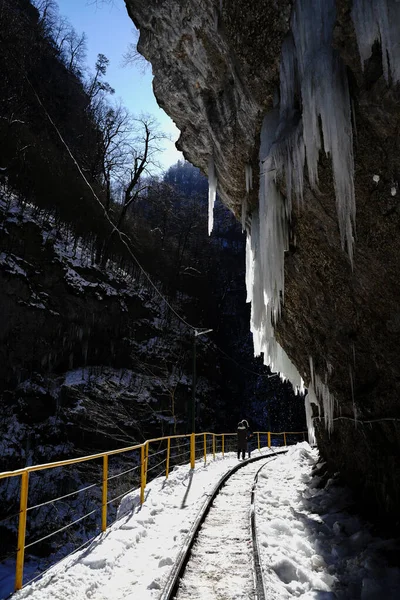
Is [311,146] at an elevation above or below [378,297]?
above

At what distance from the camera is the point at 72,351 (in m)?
22.5

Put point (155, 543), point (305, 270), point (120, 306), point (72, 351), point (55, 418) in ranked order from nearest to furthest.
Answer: point (155, 543) → point (305, 270) → point (55, 418) → point (72, 351) → point (120, 306)

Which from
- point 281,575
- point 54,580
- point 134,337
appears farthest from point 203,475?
point 134,337

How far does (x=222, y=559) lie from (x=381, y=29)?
5846 mm

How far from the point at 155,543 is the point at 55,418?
15.2 meters

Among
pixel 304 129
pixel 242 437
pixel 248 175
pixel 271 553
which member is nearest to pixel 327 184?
pixel 304 129

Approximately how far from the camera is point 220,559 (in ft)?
16.2

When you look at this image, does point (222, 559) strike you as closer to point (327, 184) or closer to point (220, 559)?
point (220, 559)

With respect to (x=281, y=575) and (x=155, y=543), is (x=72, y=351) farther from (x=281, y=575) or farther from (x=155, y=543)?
(x=281, y=575)

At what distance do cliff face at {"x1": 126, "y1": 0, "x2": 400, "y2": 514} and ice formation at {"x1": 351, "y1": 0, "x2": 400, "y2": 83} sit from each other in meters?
0.02

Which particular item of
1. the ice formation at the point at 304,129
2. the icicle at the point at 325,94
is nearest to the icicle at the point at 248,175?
the ice formation at the point at 304,129

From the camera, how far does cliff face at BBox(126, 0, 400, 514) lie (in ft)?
13.7

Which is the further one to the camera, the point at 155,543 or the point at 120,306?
the point at 120,306

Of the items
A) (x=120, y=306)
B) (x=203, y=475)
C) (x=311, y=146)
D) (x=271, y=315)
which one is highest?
(x=120, y=306)
